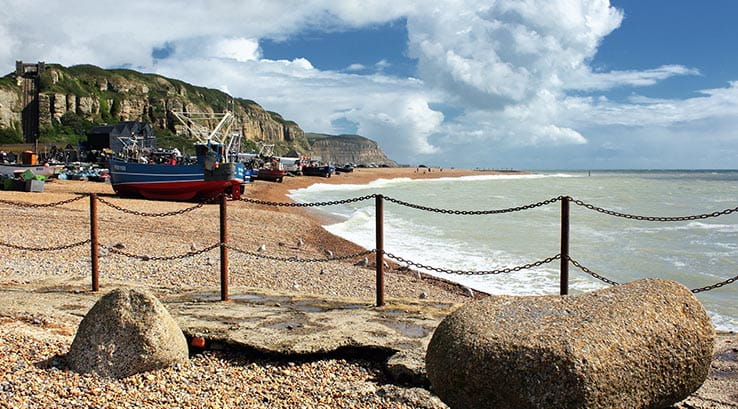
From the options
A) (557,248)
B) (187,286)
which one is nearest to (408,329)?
(187,286)

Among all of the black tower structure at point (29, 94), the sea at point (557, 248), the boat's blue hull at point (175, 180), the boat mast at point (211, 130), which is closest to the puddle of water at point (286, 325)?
the sea at point (557, 248)

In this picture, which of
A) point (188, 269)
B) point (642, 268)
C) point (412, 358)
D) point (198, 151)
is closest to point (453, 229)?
point (642, 268)

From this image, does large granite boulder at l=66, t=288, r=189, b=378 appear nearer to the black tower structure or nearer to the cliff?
the cliff

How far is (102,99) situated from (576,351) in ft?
356

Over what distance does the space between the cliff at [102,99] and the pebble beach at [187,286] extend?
173ft

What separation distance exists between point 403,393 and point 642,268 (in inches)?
444

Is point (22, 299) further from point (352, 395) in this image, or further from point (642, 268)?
point (642, 268)

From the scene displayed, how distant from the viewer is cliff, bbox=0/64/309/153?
286 ft

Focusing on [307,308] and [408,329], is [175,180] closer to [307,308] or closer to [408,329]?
[307,308]

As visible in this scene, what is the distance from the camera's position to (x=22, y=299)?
6.41 metres

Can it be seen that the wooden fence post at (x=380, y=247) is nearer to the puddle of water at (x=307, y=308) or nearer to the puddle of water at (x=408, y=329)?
the puddle of water at (x=307, y=308)

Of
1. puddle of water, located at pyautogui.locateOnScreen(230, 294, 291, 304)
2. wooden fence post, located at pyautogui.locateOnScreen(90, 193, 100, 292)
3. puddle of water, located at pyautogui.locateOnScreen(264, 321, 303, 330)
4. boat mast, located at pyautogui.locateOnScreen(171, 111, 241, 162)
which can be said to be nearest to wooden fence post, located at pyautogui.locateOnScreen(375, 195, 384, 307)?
puddle of water, located at pyautogui.locateOnScreen(230, 294, 291, 304)

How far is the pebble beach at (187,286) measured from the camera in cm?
420

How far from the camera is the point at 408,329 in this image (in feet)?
19.3
